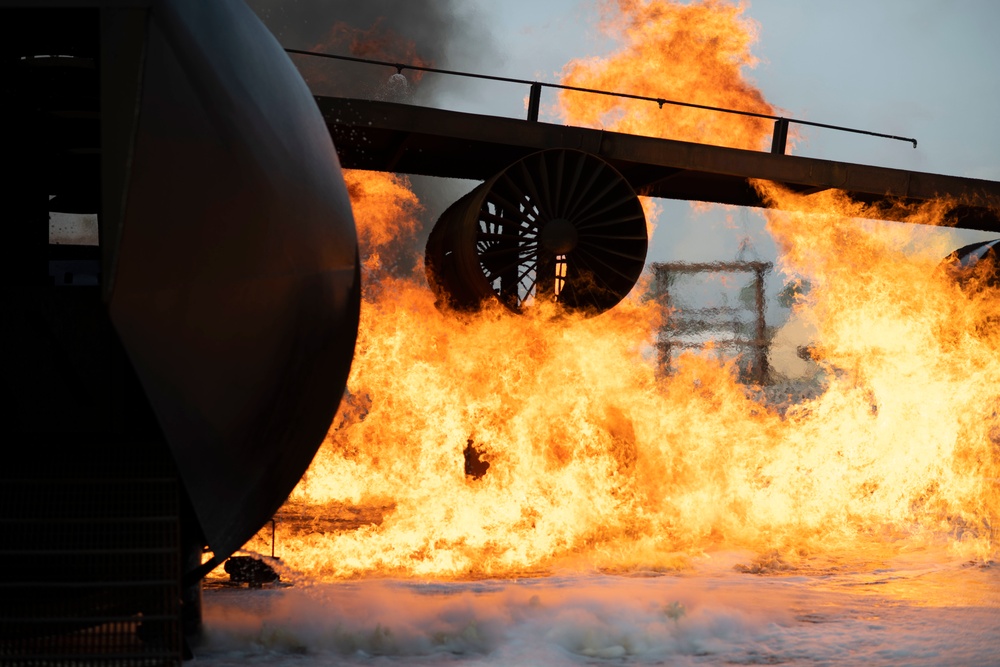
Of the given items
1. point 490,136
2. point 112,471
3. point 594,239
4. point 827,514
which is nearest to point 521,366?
point 594,239

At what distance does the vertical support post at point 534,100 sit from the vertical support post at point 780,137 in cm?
331

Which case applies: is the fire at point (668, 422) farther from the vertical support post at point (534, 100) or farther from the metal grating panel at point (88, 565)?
the metal grating panel at point (88, 565)

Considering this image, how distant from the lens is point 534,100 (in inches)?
468

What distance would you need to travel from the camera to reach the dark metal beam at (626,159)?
36.4 ft

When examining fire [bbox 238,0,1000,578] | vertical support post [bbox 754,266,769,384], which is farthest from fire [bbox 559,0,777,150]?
vertical support post [bbox 754,266,769,384]

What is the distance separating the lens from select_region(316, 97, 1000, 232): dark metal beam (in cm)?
1111

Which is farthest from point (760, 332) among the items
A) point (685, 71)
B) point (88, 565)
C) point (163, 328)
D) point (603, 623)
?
point (163, 328)

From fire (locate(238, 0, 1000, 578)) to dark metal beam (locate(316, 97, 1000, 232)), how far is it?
0.55m

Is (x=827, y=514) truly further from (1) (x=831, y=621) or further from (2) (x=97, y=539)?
(2) (x=97, y=539)

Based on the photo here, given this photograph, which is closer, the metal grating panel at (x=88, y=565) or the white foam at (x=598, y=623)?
the metal grating panel at (x=88, y=565)

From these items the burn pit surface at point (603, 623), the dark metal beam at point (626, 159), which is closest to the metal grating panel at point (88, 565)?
the burn pit surface at point (603, 623)

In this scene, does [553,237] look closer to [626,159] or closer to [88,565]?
[626,159]

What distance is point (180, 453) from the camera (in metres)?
3.82

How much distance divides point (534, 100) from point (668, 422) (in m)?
4.42
